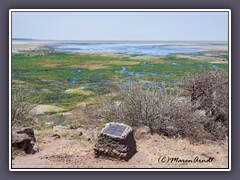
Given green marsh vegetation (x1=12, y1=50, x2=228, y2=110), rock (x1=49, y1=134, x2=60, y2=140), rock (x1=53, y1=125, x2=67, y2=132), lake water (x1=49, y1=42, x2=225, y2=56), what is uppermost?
lake water (x1=49, y1=42, x2=225, y2=56)

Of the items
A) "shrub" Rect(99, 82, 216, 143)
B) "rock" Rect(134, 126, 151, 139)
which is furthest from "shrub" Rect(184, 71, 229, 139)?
"rock" Rect(134, 126, 151, 139)

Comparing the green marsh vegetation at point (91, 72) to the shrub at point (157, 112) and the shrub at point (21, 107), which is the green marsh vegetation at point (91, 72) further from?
the shrub at point (157, 112)

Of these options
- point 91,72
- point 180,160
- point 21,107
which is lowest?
point 180,160

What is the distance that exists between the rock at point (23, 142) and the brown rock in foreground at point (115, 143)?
5.38 ft

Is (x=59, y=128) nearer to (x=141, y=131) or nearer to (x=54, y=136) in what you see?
(x=54, y=136)

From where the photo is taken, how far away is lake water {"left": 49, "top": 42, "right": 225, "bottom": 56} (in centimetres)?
1110

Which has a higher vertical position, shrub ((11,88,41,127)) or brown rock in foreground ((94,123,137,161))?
shrub ((11,88,41,127))

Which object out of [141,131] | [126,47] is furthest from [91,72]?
[141,131]

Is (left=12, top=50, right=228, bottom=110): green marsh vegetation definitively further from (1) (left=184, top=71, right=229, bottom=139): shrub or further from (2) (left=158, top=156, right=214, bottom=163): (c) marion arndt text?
(2) (left=158, top=156, right=214, bottom=163): (c) marion arndt text

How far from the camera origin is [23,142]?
9578 millimetres

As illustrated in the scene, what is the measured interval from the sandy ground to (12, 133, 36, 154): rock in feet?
0.75

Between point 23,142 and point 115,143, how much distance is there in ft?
7.17

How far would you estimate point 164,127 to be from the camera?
460 inches
